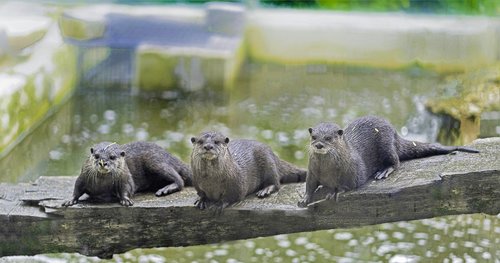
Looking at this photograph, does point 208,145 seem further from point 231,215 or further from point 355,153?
point 355,153

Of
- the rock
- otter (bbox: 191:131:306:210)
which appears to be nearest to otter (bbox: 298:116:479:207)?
otter (bbox: 191:131:306:210)

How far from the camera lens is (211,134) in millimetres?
3857

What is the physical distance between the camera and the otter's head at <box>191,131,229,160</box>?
383 cm

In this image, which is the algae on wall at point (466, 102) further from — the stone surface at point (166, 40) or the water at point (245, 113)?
the stone surface at point (166, 40)

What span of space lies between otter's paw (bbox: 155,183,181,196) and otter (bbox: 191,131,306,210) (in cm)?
24

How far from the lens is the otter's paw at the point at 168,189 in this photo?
4199 mm

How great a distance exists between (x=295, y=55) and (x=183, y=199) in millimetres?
4943

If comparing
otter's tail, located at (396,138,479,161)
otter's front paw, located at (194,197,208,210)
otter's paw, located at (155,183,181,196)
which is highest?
otter's tail, located at (396,138,479,161)

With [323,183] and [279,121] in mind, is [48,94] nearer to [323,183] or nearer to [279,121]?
[279,121]

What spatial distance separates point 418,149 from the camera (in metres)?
4.32

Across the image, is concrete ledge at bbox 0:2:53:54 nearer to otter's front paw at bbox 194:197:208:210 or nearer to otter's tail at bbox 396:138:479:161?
otter's front paw at bbox 194:197:208:210

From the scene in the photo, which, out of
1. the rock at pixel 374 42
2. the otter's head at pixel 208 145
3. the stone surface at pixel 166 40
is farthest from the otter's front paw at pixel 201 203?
the rock at pixel 374 42

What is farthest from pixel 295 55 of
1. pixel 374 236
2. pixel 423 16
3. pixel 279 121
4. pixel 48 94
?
pixel 374 236

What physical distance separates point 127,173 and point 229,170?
1.49 ft
